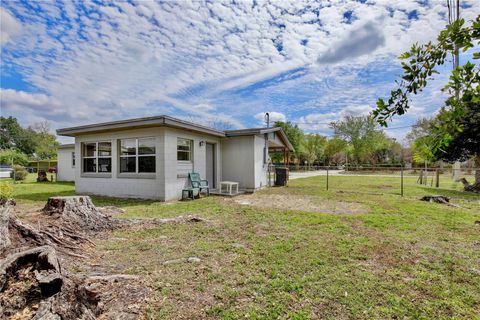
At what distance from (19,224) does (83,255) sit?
3.11 ft

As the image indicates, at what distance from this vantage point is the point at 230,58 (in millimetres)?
11664

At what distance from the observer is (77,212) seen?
4.76 metres

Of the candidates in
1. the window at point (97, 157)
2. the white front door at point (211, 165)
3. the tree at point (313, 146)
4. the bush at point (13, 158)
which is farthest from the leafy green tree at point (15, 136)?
the white front door at point (211, 165)

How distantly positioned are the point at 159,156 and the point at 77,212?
13.8ft

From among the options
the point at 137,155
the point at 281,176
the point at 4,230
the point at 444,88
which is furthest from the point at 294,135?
the point at 444,88

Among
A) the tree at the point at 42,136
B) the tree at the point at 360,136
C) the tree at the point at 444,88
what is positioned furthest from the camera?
the tree at the point at 42,136

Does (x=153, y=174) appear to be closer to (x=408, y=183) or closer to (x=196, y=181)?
(x=196, y=181)

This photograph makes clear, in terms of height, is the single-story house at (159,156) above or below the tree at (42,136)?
below

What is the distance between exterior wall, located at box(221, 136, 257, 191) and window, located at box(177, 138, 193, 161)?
2536mm

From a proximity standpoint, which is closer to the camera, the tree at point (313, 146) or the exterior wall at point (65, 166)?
the exterior wall at point (65, 166)

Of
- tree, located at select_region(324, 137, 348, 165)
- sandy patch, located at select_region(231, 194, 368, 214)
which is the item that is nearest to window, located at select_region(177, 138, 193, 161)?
sandy patch, located at select_region(231, 194, 368, 214)

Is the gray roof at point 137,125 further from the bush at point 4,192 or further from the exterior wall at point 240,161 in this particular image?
the bush at point 4,192

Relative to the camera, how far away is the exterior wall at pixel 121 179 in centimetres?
886

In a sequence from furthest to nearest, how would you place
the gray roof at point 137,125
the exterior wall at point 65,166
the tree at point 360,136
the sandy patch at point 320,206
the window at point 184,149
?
the tree at point 360,136
the exterior wall at point 65,166
the window at point 184,149
the gray roof at point 137,125
the sandy patch at point 320,206
